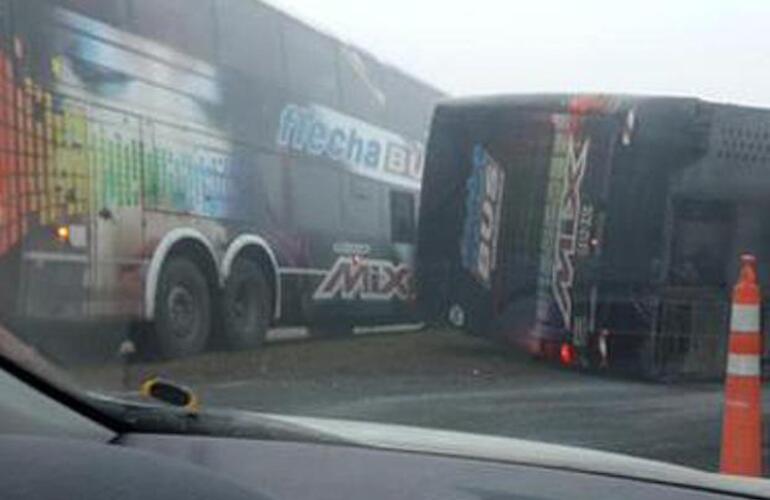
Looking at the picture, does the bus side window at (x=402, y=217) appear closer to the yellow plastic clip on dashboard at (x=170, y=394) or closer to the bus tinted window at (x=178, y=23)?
the bus tinted window at (x=178, y=23)

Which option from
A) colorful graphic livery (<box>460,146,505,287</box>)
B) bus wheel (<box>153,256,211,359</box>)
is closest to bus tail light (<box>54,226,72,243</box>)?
bus wheel (<box>153,256,211,359</box>)

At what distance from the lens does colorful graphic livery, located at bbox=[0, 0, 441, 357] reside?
11.8m

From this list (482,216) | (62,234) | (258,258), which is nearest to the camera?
(62,234)

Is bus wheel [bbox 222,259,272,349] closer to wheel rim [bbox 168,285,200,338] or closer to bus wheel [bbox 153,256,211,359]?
bus wheel [bbox 153,256,211,359]

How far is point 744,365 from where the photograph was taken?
7.18 metres

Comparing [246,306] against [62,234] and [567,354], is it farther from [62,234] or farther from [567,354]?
[567,354]

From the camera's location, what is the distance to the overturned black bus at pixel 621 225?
1249 cm

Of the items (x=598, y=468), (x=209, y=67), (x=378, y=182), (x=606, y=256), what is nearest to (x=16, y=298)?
(x=209, y=67)

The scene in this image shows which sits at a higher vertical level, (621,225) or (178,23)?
(178,23)

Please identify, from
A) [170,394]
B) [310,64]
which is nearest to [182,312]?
[310,64]

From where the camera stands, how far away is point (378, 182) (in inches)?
693

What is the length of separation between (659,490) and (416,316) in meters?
12.7

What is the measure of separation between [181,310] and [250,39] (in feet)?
8.57

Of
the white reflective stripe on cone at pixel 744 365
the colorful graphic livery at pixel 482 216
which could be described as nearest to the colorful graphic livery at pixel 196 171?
the colorful graphic livery at pixel 482 216
